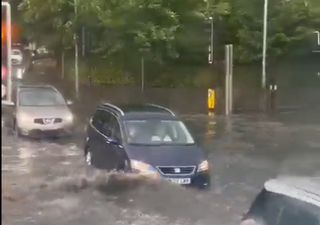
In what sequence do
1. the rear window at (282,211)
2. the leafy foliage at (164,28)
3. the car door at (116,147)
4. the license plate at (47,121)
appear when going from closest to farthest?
1. the rear window at (282,211)
2. the car door at (116,147)
3. the license plate at (47,121)
4. the leafy foliage at (164,28)

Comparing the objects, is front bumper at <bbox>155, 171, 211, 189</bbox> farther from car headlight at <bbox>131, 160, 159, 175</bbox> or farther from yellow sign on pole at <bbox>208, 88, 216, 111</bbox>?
yellow sign on pole at <bbox>208, 88, 216, 111</bbox>

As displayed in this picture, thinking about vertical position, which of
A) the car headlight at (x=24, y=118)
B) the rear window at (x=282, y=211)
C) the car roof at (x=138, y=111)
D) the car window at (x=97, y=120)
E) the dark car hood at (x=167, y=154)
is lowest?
the car headlight at (x=24, y=118)

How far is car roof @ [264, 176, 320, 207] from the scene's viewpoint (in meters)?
4.48

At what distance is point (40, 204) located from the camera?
9.85 m

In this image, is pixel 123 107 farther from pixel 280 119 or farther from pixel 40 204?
pixel 280 119

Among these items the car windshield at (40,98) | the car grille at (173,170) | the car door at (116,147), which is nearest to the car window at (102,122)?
the car door at (116,147)

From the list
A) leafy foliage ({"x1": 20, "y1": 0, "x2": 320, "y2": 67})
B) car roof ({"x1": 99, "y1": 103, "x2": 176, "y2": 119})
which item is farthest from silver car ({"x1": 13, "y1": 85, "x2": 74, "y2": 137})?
car roof ({"x1": 99, "y1": 103, "x2": 176, "y2": 119})

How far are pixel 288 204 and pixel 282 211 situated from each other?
0.06 m

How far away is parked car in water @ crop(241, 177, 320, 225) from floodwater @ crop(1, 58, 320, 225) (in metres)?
1.83

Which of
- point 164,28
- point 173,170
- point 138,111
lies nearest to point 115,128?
point 138,111

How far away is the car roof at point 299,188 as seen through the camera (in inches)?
176

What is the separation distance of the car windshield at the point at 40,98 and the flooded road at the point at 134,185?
3.66ft

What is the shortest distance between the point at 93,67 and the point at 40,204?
915 inches

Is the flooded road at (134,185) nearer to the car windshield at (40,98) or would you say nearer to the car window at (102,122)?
the car window at (102,122)
